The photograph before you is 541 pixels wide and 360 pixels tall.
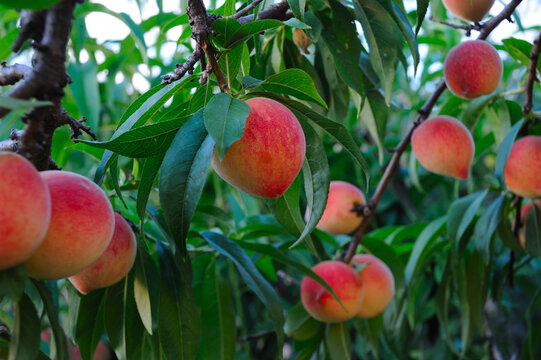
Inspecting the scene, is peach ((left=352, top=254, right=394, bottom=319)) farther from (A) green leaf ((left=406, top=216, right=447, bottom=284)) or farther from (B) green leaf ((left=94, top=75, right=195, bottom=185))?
(B) green leaf ((left=94, top=75, right=195, bottom=185))

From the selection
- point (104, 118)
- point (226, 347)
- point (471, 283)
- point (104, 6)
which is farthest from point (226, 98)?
point (104, 118)

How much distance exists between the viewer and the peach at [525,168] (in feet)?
3.04

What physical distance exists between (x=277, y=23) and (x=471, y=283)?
30.6 inches

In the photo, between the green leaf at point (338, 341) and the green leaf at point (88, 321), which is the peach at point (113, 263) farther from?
the green leaf at point (338, 341)

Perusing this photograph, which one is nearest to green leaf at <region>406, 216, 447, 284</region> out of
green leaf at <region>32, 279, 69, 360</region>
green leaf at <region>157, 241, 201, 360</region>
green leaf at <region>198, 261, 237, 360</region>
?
green leaf at <region>198, 261, 237, 360</region>

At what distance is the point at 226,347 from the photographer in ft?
2.95

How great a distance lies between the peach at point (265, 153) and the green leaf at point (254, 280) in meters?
0.20

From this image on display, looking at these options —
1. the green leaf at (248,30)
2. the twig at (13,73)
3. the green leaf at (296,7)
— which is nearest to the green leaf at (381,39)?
the green leaf at (296,7)

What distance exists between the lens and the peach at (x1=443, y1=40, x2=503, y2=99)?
97cm

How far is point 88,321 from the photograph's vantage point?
0.78 m

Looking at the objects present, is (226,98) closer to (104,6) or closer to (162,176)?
(162,176)

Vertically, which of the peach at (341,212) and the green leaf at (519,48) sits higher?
the green leaf at (519,48)

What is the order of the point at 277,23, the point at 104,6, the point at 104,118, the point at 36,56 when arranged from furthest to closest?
the point at 104,118
the point at 104,6
the point at 277,23
the point at 36,56

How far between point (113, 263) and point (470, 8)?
2.25 ft
